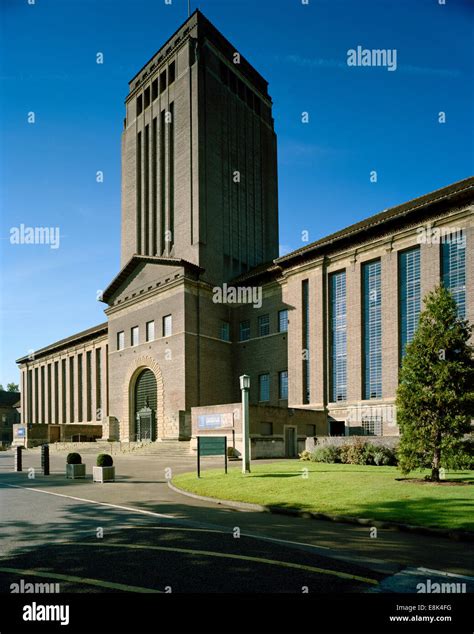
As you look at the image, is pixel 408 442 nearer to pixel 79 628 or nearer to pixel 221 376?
pixel 79 628

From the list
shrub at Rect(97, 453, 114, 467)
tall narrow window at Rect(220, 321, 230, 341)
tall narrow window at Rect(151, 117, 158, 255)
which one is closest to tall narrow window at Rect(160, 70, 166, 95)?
tall narrow window at Rect(151, 117, 158, 255)

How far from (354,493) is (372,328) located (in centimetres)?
2714


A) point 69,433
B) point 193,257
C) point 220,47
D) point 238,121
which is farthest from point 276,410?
point 220,47

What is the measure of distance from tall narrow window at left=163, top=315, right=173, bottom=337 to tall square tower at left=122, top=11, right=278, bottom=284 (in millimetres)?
5964

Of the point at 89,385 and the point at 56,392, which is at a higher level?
the point at 89,385

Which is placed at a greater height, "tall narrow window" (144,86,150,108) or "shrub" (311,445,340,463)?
"tall narrow window" (144,86,150,108)

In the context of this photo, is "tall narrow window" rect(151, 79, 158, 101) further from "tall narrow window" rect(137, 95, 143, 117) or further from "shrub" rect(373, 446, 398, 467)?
"shrub" rect(373, 446, 398, 467)

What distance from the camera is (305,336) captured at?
1759 inches

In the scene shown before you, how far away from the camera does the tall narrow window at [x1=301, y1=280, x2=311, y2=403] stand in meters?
43.7

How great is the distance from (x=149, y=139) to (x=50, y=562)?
→ 58051mm

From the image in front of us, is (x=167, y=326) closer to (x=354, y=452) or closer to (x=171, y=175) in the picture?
(x=171, y=175)

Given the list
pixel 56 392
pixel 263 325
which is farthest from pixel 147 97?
pixel 56 392

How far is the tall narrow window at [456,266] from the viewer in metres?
34.1

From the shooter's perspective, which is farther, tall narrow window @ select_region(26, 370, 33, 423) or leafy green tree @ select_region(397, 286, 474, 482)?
tall narrow window @ select_region(26, 370, 33, 423)
